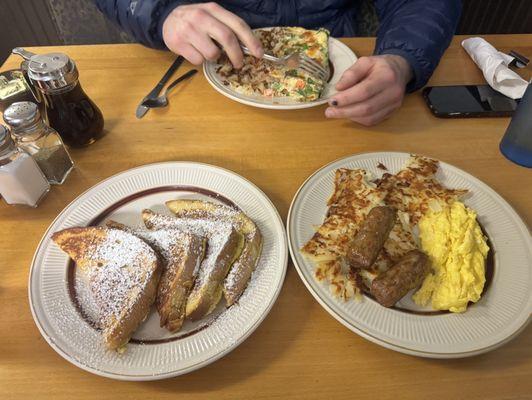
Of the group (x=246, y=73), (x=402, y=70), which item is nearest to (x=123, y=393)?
(x=246, y=73)

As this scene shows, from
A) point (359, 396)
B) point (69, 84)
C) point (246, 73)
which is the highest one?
point (69, 84)

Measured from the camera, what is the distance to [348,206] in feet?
4.09

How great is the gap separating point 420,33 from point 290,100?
63cm

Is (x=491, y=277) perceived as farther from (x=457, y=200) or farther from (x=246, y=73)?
(x=246, y=73)

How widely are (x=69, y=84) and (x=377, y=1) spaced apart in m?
1.56

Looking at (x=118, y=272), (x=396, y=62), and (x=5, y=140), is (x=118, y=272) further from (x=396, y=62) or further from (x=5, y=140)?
(x=396, y=62)

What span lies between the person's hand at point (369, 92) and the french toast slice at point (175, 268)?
734 millimetres

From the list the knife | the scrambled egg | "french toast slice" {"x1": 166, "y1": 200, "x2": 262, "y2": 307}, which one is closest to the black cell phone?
the scrambled egg

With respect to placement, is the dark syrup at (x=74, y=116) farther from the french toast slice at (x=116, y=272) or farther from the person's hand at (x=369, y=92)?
the person's hand at (x=369, y=92)

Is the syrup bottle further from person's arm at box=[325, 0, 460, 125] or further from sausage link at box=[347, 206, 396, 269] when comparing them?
sausage link at box=[347, 206, 396, 269]

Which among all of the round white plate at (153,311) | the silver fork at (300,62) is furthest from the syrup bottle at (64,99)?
the silver fork at (300,62)

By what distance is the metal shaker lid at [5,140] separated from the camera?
45.2 inches

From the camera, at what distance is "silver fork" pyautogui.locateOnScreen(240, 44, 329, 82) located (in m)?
1.63

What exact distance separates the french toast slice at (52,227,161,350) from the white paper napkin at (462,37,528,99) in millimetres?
1496
